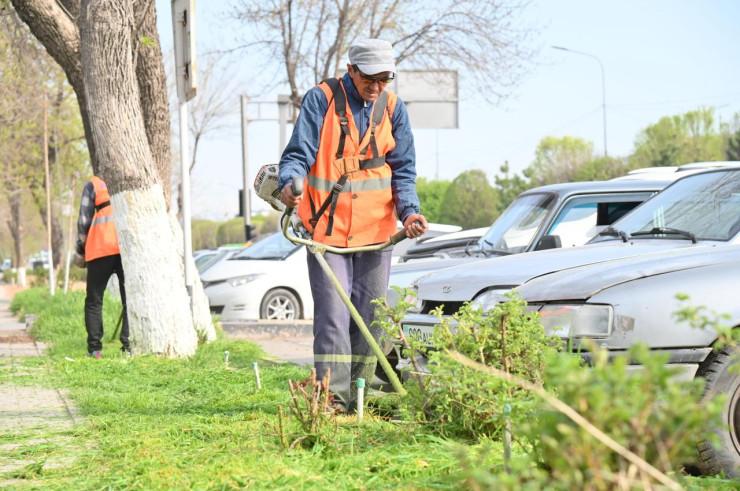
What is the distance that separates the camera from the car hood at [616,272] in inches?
203

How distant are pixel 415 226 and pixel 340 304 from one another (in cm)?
57

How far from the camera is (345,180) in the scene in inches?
242

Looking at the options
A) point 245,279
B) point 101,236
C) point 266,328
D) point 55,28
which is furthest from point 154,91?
point 245,279

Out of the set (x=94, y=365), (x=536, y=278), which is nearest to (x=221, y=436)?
(x=536, y=278)

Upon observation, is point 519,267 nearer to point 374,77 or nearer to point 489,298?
point 489,298

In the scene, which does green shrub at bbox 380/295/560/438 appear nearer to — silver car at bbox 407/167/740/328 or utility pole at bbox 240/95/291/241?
silver car at bbox 407/167/740/328

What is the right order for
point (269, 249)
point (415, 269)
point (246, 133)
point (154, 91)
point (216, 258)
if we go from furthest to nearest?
point (246, 133), point (216, 258), point (269, 249), point (154, 91), point (415, 269)

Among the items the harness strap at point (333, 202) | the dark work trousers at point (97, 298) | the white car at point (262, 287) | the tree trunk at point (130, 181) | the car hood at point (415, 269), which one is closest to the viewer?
the harness strap at point (333, 202)

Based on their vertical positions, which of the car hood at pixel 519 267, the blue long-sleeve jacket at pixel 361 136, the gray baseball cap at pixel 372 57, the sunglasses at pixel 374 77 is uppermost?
the gray baseball cap at pixel 372 57

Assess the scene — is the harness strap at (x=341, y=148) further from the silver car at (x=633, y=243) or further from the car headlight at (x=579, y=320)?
the car headlight at (x=579, y=320)

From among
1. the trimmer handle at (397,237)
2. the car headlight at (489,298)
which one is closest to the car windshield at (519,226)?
the car headlight at (489,298)

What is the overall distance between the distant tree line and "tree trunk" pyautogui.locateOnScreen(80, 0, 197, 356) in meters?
51.1

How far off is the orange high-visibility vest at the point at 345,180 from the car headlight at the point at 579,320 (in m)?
1.29

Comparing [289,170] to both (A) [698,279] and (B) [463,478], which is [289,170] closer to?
(A) [698,279]
